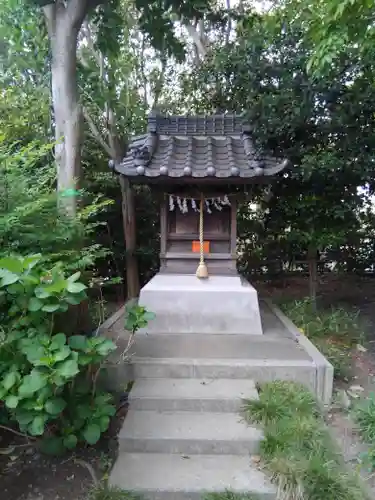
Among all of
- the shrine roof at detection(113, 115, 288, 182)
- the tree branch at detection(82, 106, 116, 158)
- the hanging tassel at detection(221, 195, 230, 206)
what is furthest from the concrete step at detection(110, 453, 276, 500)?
the tree branch at detection(82, 106, 116, 158)

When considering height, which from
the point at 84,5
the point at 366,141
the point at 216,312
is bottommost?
the point at 216,312

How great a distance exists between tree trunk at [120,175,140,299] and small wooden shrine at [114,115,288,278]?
9.10ft

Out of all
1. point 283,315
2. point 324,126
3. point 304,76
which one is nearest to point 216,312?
point 283,315

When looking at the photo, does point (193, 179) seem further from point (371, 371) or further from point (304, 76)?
point (371, 371)

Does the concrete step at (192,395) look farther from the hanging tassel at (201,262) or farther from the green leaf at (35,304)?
the hanging tassel at (201,262)

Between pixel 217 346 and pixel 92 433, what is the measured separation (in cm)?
189

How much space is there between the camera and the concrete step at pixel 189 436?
2.89 m

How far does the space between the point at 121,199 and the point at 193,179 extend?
14.7ft

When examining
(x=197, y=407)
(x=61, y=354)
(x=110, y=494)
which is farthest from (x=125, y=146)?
(x=110, y=494)

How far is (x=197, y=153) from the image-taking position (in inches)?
208

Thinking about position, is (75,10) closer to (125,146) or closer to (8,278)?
(8,278)

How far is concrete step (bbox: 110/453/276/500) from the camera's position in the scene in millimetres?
2490

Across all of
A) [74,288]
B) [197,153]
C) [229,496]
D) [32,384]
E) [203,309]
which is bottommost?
[229,496]

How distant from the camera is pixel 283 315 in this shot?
18.8ft
